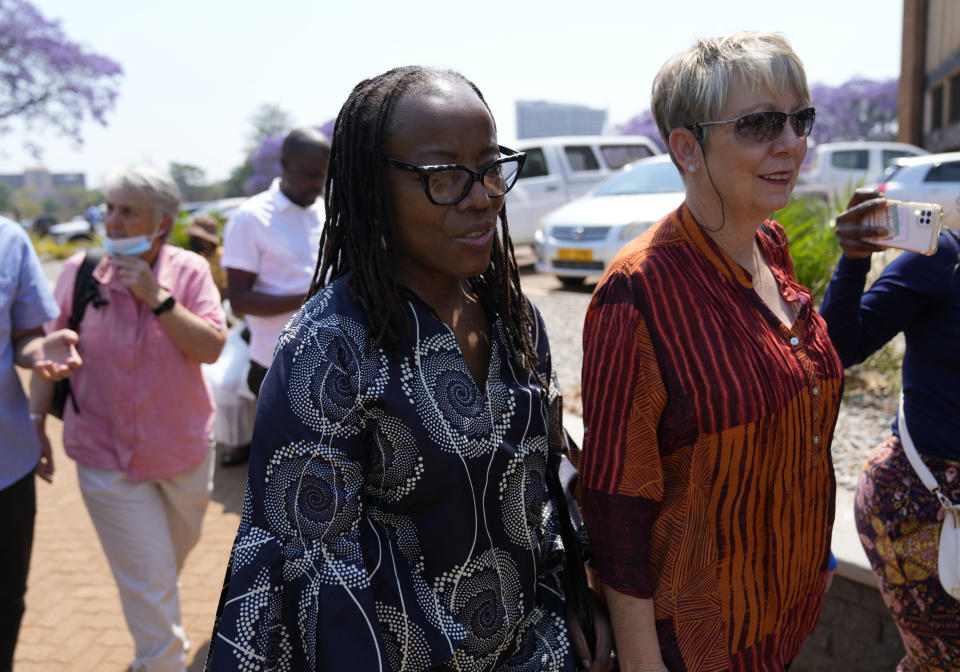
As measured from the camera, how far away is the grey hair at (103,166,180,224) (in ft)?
9.78

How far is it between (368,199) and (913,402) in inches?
65.4

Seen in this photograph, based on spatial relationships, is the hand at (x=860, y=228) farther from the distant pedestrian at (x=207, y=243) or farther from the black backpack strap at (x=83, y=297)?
the distant pedestrian at (x=207, y=243)

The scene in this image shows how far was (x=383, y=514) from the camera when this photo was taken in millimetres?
1428

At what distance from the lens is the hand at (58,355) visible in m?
2.63

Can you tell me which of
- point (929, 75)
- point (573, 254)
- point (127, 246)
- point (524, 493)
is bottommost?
point (573, 254)

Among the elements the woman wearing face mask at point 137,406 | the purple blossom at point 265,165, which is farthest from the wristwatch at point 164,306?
the purple blossom at point 265,165

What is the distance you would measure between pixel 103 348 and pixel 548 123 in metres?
67.5

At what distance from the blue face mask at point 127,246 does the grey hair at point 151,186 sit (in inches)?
6.2

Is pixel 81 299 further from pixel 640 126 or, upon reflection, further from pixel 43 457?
pixel 640 126

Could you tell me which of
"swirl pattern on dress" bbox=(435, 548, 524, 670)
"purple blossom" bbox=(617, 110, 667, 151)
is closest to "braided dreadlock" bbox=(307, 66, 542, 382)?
"swirl pattern on dress" bbox=(435, 548, 524, 670)

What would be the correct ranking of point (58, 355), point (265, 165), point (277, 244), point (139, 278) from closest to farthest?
point (58, 355)
point (139, 278)
point (277, 244)
point (265, 165)

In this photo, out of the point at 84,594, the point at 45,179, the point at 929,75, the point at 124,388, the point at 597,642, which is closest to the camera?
the point at 597,642

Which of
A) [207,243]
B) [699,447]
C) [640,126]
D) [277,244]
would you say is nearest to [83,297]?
[277,244]

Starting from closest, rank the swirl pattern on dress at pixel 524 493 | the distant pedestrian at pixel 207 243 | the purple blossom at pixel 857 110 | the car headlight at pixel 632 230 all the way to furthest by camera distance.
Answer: the swirl pattern on dress at pixel 524 493 → the distant pedestrian at pixel 207 243 → the car headlight at pixel 632 230 → the purple blossom at pixel 857 110
